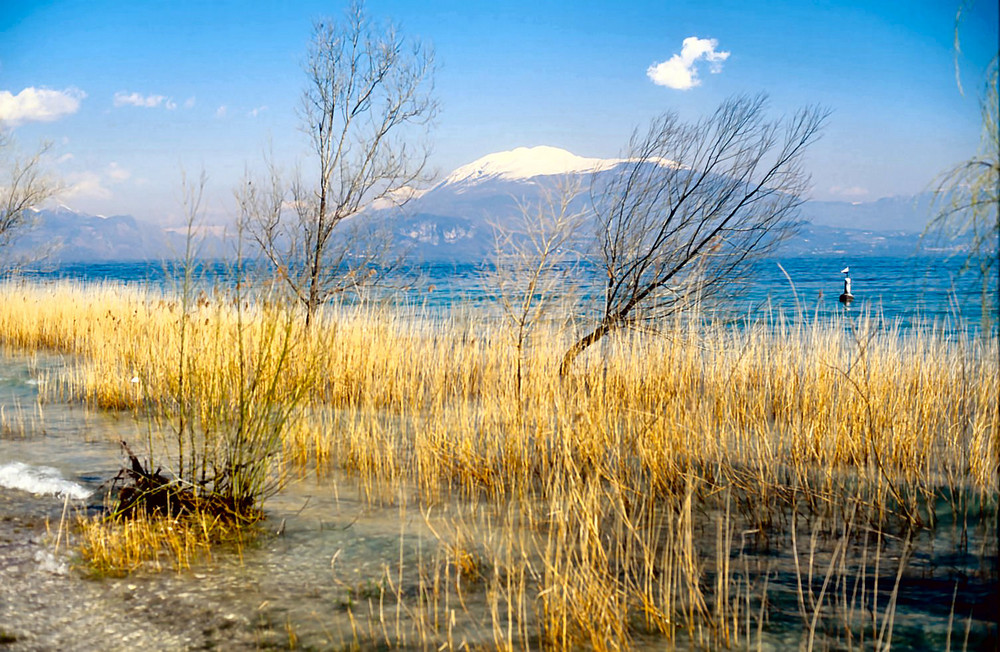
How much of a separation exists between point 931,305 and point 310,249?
58.6 ft

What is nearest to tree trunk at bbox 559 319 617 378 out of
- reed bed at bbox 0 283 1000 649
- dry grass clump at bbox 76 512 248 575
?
reed bed at bbox 0 283 1000 649

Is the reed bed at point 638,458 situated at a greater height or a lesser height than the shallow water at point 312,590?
greater

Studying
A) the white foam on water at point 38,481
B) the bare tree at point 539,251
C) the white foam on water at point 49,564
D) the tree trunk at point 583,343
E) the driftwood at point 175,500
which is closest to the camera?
the white foam on water at point 49,564

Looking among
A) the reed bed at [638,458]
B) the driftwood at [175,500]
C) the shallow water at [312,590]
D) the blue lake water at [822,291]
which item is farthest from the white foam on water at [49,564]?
the blue lake water at [822,291]

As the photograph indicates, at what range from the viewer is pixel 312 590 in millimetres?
2812

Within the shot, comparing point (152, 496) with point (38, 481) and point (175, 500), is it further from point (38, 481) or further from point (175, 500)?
point (38, 481)

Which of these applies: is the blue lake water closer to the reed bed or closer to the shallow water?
the reed bed

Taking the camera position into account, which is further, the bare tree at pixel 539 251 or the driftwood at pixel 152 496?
the bare tree at pixel 539 251

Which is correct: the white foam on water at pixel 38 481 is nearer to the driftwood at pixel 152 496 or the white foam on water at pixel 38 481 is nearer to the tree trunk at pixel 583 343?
the driftwood at pixel 152 496

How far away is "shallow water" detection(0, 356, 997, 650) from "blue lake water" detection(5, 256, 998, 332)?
1.18 meters

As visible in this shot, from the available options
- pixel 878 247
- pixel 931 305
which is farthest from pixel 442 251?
pixel 931 305

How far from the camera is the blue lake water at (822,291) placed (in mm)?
3855

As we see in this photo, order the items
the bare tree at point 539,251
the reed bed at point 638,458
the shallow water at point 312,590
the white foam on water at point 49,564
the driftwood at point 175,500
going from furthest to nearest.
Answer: the bare tree at point 539,251 < the driftwood at point 175,500 < the white foam on water at point 49,564 < the reed bed at point 638,458 < the shallow water at point 312,590

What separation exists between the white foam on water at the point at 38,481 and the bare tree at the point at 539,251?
3009 millimetres
